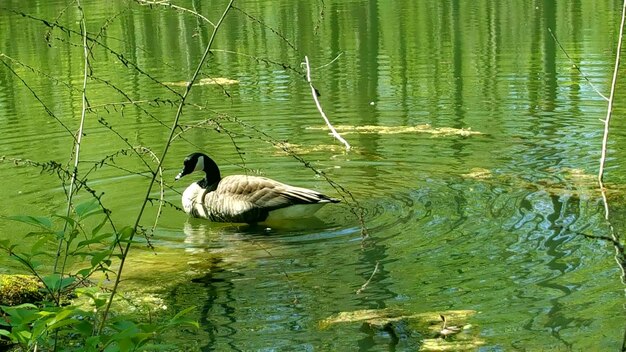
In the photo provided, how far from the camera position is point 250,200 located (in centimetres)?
1066

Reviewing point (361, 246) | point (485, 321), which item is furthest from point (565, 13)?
point (485, 321)

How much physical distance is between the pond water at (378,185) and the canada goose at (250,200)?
0.53ft

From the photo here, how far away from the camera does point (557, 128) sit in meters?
14.4

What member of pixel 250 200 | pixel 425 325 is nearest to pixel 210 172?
pixel 250 200

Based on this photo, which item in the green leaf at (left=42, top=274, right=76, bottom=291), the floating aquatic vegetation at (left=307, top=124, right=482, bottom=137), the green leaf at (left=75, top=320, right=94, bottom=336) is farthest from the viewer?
the floating aquatic vegetation at (left=307, top=124, right=482, bottom=137)

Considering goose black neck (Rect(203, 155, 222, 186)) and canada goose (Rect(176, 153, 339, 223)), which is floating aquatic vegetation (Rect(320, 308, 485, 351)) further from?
goose black neck (Rect(203, 155, 222, 186))

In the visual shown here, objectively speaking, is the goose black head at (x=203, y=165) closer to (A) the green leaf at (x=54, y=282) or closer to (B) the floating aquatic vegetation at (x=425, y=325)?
(B) the floating aquatic vegetation at (x=425, y=325)

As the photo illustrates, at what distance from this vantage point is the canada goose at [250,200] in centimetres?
1045

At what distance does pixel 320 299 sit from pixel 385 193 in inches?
141

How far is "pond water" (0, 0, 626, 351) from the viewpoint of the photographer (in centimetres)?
711

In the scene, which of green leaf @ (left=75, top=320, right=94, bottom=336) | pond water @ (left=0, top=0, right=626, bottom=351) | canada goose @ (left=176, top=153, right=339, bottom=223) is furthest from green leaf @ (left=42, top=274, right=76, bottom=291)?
canada goose @ (left=176, top=153, right=339, bottom=223)

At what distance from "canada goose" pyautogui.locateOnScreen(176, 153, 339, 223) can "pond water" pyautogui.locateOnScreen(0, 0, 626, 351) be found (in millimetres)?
161

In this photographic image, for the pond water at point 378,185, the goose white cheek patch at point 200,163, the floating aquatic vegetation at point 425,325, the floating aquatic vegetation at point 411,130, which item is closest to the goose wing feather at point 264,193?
the pond water at point 378,185

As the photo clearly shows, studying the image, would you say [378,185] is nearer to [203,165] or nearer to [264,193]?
[264,193]
